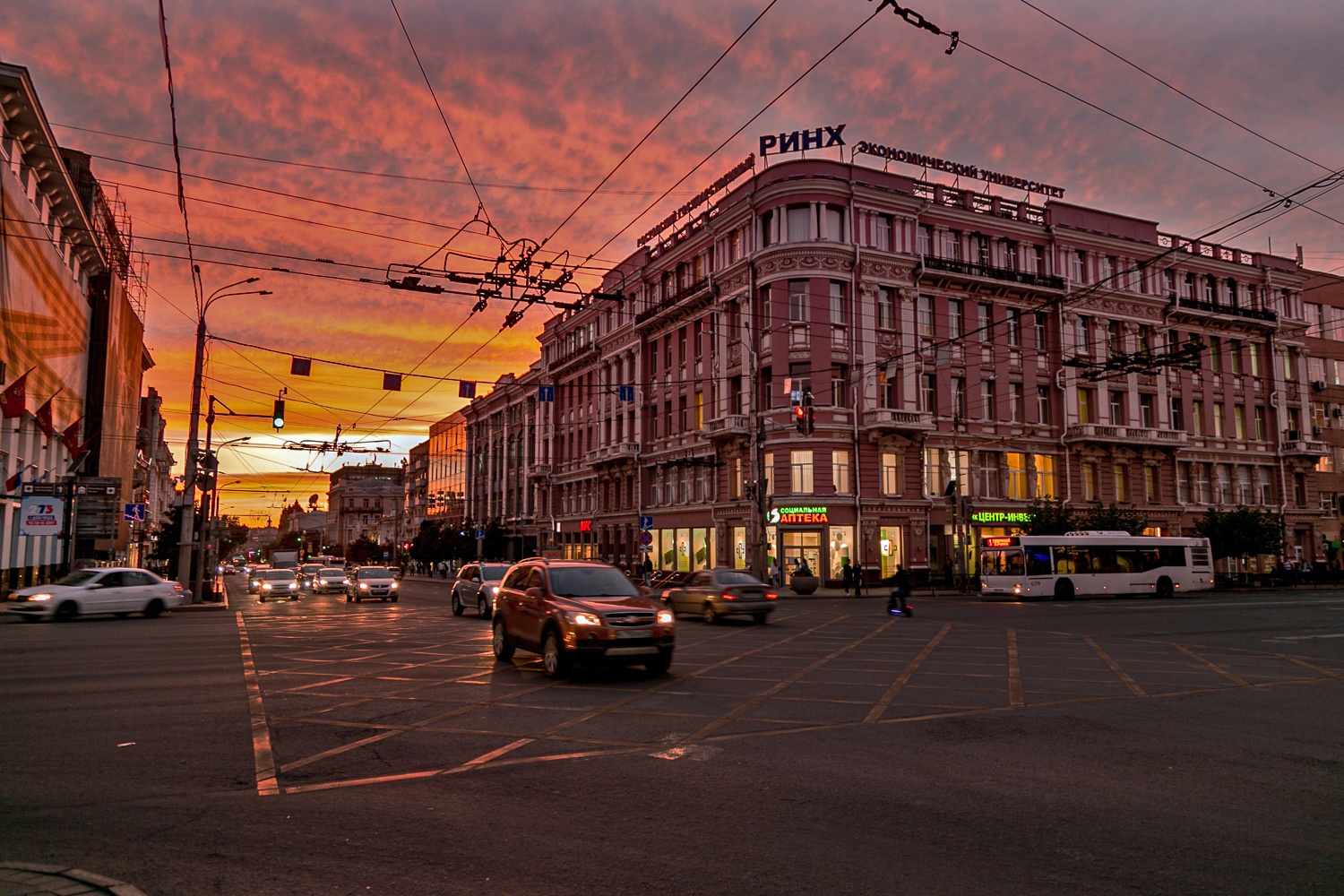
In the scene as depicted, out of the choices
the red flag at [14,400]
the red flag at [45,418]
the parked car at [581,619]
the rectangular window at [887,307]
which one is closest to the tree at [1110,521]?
the rectangular window at [887,307]

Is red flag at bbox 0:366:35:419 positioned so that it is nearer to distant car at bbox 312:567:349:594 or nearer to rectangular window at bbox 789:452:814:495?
distant car at bbox 312:567:349:594

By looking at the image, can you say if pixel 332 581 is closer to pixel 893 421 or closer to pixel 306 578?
pixel 306 578

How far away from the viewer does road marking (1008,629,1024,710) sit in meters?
11.1

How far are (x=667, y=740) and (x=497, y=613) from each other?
7.37 metres

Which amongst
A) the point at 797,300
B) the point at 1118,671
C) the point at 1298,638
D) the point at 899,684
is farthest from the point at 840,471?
the point at 899,684

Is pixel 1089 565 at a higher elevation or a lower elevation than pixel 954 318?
lower

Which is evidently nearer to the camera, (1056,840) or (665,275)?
(1056,840)

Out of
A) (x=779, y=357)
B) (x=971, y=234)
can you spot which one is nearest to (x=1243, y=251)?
(x=971, y=234)

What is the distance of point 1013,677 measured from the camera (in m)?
13.3

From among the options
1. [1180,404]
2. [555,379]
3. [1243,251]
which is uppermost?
[1243,251]

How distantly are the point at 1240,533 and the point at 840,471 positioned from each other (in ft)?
80.0

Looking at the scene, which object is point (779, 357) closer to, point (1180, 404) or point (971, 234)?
point (971, 234)

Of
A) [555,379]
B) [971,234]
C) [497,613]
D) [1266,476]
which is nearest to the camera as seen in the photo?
[497,613]

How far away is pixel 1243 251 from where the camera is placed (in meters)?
59.7
